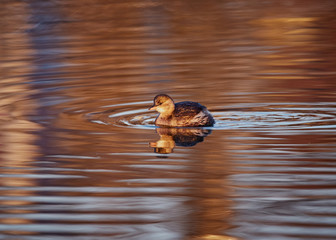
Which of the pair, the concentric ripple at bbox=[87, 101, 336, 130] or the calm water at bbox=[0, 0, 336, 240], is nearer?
the calm water at bbox=[0, 0, 336, 240]

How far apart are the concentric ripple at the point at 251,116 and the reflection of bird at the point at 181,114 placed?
0.20 metres

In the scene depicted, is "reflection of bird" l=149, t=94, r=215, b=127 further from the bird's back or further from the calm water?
the calm water

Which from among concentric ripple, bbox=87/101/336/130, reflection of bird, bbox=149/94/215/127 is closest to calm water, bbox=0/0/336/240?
concentric ripple, bbox=87/101/336/130

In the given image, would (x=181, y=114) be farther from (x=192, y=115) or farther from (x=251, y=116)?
(x=251, y=116)

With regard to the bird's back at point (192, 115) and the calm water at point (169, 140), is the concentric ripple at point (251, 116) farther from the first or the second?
the bird's back at point (192, 115)

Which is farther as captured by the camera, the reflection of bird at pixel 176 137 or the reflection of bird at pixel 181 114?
the reflection of bird at pixel 181 114

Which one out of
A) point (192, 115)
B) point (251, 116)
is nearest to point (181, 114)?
point (192, 115)

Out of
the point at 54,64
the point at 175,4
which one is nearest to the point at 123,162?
the point at 54,64

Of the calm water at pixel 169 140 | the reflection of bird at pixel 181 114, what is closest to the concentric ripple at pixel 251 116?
the calm water at pixel 169 140

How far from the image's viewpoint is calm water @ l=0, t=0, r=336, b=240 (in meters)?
6.70

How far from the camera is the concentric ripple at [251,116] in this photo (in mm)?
10547

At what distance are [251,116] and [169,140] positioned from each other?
1.43 meters

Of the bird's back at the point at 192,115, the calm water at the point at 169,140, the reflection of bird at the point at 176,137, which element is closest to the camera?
the calm water at the point at 169,140

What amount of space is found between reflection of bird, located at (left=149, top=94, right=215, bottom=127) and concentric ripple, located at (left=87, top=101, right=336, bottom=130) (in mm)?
195
